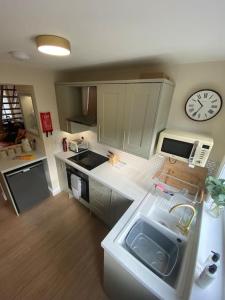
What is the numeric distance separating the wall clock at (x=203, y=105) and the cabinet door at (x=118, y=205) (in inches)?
45.7

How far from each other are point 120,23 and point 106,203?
1799 mm

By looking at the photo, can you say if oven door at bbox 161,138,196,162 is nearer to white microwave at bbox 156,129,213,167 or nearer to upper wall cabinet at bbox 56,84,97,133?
white microwave at bbox 156,129,213,167

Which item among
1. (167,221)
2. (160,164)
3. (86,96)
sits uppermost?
(86,96)

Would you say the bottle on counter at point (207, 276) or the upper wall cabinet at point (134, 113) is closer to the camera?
the bottle on counter at point (207, 276)

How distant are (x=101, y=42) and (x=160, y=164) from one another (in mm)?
1505

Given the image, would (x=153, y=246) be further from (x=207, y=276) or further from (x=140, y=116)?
(x=140, y=116)

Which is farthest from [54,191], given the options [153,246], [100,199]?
[153,246]

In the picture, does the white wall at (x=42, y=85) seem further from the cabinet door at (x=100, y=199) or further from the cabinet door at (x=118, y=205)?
the cabinet door at (x=118, y=205)

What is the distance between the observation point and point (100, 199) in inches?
74.9

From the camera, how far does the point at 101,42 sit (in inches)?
34.1

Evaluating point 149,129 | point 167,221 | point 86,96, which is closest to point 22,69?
point 86,96

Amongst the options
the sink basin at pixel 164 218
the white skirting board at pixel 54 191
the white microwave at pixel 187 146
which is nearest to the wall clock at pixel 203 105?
the white microwave at pixel 187 146

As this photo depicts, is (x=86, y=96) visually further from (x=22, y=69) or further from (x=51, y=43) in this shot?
(x=51, y=43)

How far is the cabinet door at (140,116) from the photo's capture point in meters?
1.30
